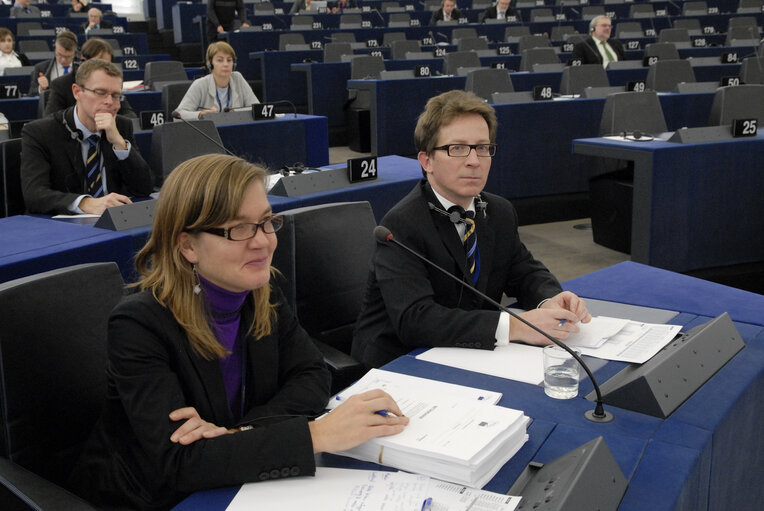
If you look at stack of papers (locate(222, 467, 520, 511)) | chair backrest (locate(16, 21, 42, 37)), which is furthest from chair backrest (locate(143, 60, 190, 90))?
stack of papers (locate(222, 467, 520, 511))

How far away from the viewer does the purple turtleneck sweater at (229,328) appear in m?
1.34

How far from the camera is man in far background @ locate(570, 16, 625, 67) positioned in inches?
288

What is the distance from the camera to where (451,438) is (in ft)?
3.72

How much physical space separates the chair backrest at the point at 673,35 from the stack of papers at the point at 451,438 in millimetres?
9325

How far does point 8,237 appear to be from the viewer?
2.33m

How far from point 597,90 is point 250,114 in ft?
7.94

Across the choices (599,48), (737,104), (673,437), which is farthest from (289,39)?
(673,437)

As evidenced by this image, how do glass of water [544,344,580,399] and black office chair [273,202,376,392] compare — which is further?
black office chair [273,202,376,392]

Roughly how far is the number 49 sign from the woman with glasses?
177 cm

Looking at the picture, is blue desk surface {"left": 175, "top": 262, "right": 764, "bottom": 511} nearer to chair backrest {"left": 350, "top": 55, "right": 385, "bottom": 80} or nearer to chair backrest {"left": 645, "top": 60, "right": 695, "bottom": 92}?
chair backrest {"left": 645, "top": 60, "right": 695, "bottom": 92}

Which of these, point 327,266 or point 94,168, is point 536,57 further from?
point 327,266

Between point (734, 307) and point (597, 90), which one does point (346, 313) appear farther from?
point (597, 90)

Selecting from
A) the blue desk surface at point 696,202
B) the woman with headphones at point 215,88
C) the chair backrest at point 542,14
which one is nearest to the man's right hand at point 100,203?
the blue desk surface at point 696,202

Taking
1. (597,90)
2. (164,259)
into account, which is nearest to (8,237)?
(164,259)
